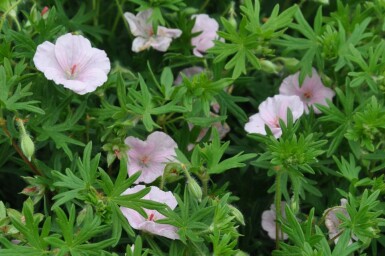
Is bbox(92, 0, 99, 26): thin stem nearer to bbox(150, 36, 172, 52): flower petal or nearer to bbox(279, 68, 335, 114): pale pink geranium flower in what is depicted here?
bbox(150, 36, 172, 52): flower petal

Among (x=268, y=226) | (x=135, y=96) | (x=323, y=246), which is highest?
(x=135, y=96)

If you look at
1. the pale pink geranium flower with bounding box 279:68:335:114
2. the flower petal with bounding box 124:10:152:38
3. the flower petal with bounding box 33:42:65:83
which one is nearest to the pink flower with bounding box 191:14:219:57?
the flower petal with bounding box 124:10:152:38

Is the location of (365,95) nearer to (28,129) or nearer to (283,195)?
(283,195)

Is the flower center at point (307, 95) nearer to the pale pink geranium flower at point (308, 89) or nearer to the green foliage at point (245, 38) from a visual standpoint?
the pale pink geranium flower at point (308, 89)

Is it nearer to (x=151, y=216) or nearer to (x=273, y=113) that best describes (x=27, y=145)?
(x=151, y=216)

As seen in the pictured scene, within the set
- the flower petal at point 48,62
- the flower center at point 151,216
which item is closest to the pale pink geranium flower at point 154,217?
the flower center at point 151,216

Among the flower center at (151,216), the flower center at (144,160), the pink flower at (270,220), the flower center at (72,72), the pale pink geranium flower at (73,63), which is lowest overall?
the pink flower at (270,220)

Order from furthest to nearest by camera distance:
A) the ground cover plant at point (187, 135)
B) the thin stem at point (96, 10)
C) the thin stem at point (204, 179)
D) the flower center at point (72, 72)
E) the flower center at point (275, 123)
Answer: the thin stem at point (96, 10), the flower center at point (275, 123), the flower center at point (72, 72), the thin stem at point (204, 179), the ground cover plant at point (187, 135)

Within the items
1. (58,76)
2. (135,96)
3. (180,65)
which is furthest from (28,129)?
(180,65)
